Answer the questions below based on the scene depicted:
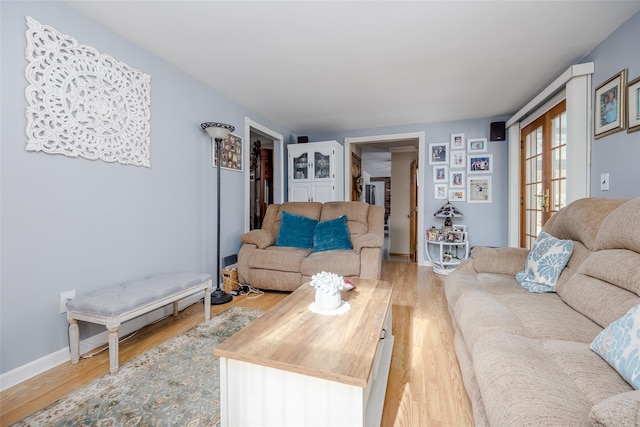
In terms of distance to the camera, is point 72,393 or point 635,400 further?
point 72,393

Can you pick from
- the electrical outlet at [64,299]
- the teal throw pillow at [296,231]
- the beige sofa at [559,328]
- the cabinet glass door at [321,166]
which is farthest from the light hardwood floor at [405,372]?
the cabinet glass door at [321,166]

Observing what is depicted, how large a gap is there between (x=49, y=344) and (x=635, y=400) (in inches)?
100.0

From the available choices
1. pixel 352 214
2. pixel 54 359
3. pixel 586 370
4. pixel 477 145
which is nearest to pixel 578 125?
pixel 477 145

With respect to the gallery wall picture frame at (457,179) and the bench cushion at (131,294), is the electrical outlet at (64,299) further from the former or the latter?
the gallery wall picture frame at (457,179)

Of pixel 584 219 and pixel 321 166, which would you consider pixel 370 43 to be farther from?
pixel 321 166

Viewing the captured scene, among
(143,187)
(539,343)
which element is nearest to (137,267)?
(143,187)

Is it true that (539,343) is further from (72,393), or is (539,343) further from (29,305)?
(29,305)

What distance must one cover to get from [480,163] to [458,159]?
31 cm

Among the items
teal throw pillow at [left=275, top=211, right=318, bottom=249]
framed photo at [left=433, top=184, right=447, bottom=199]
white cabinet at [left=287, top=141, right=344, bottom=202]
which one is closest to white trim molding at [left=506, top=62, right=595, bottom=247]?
framed photo at [left=433, top=184, right=447, bottom=199]

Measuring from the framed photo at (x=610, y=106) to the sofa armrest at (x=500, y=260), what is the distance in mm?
1101

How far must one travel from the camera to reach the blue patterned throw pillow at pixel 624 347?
32.0 inches

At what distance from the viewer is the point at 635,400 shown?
0.56m

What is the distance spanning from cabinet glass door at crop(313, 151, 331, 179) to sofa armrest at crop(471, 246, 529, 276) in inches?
106

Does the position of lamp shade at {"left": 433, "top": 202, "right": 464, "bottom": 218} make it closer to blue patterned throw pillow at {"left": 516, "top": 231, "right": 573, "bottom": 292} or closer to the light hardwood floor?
the light hardwood floor
